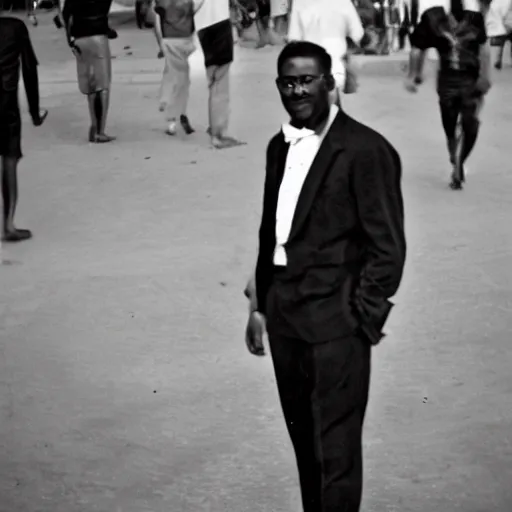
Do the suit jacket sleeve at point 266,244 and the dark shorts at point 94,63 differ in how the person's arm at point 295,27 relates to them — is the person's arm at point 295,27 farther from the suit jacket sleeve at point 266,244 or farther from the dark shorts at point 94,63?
the suit jacket sleeve at point 266,244

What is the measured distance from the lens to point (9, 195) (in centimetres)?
918

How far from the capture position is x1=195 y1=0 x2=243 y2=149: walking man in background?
42.4 feet

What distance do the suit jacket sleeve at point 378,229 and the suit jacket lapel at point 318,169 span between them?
8 cm

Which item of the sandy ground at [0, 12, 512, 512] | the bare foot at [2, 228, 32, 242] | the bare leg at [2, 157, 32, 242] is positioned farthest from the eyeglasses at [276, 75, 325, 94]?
the bare foot at [2, 228, 32, 242]

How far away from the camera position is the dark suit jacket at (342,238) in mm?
3631

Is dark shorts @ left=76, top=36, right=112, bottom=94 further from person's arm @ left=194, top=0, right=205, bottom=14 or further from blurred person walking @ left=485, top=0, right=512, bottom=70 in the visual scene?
blurred person walking @ left=485, top=0, right=512, bottom=70

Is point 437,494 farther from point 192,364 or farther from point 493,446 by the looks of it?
point 192,364

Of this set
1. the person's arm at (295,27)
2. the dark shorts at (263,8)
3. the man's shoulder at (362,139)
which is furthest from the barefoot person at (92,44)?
the dark shorts at (263,8)

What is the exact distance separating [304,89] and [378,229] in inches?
18.0

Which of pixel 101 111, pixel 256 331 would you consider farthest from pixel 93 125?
pixel 256 331

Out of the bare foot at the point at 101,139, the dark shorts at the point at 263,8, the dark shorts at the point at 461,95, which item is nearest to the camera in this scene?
the dark shorts at the point at 461,95

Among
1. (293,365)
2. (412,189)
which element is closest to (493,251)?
(412,189)

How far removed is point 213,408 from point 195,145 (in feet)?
26.9

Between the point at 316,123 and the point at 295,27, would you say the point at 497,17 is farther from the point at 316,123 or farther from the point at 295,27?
the point at 316,123
